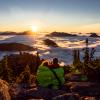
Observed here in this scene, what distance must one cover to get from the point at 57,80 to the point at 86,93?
1.33m

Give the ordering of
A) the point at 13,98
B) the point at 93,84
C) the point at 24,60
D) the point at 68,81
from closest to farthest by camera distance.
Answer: the point at 13,98 < the point at 93,84 < the point at 68,81 < the point at 24,60

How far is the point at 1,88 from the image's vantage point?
8.27m

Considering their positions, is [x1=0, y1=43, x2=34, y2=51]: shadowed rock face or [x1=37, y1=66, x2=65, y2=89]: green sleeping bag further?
[x1=0, y1=43, x2=34, y2=51]: shadowed rock face

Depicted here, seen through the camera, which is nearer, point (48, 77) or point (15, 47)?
point (48, 77)

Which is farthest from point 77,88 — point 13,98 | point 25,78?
point 25,78

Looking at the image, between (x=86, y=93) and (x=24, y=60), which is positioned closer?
(x=86, y=93)

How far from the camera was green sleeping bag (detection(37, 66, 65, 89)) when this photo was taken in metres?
11.0

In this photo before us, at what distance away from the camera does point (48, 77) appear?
11.1m

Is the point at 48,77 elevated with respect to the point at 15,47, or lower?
elevated

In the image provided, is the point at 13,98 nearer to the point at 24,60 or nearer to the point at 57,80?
the point at 57,80

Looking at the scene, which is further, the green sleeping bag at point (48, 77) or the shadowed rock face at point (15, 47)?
the shadowed rock face at point (15, 47)

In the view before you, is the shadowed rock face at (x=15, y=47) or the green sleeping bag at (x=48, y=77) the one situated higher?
the green sleeping bag at (x=48, y=77)

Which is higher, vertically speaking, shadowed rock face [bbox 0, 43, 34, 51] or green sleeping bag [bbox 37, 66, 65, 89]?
green sleeping bag [bbox 37, 66, 65, 89]

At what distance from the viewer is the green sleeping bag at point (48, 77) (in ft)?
36.1
